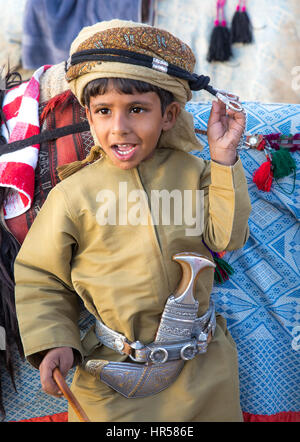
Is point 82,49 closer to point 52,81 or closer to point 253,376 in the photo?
point 52,81

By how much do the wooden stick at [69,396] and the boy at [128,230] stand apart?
30 mm

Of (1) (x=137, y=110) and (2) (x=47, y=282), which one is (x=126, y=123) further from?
(2) (x=47, y=282)

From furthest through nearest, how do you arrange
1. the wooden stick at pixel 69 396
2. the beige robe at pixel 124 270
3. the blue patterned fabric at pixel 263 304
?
the blue patterned fabric at pixel 263 304, the beige robe at pixel 124 270, the wooden stick at pixel 69 396

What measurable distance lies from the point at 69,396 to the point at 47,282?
31 cm

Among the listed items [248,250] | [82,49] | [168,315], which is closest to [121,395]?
[168,315]

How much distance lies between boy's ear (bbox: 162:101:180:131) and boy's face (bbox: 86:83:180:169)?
0.04 m

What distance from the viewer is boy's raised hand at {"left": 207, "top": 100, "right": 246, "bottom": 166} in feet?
4.13

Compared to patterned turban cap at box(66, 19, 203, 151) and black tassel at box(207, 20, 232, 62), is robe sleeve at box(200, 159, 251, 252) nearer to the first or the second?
patterned turban cap at box(66, 19, 203, 151)

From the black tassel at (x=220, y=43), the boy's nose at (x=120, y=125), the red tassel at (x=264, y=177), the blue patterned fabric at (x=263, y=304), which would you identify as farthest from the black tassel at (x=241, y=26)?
the boy's nose at (x=120, y=125)

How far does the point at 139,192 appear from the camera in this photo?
131 centimetres

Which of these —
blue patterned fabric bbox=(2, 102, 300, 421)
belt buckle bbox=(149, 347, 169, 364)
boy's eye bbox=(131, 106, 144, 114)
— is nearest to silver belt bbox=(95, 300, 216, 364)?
belt buckle bbox=(149, 347, 169, 364)

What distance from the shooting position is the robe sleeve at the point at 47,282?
1288 millimetres

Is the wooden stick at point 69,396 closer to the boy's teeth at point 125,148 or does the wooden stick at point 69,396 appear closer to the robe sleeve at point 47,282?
the robe sleeve at point 47,282

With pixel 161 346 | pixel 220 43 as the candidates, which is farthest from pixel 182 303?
pixel 220 43
